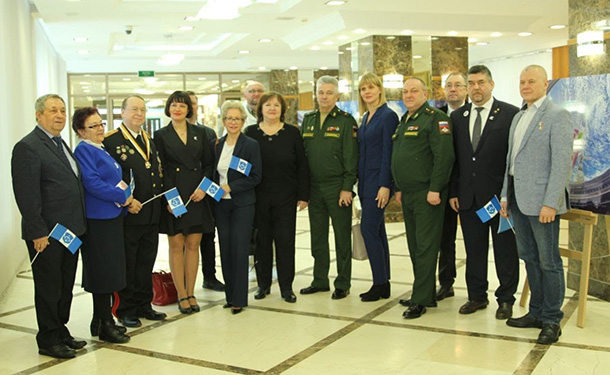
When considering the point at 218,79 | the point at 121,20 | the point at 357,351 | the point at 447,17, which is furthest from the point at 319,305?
the point at 218,79

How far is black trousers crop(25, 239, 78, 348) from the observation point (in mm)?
3783

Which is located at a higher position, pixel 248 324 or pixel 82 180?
pixel 82 180

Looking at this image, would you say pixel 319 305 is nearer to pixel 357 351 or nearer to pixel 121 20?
pixel 357 351

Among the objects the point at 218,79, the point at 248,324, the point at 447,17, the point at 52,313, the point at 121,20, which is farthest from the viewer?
the point at 218,79

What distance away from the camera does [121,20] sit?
33.3ft

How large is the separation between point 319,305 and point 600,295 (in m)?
2.16

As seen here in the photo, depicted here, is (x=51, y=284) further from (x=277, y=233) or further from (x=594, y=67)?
(x=594, y=67)

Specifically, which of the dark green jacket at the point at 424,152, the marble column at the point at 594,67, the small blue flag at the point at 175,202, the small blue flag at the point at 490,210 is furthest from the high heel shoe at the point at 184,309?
the marble column at the point at 594,67

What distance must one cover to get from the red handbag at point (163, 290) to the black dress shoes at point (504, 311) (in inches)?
94.9

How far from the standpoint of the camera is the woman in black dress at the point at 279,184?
499 cm

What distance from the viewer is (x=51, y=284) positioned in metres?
3.81

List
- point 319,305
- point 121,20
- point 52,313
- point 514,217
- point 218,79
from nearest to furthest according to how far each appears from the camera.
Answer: point 52,313 → point 514,217 → point 319,305 → point 121,20 → point 218,79

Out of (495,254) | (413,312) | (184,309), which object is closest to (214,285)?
(184,309)

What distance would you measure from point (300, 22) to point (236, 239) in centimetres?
618
